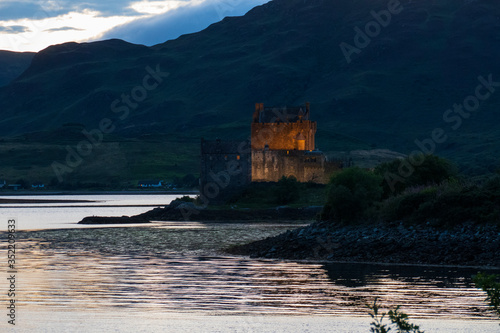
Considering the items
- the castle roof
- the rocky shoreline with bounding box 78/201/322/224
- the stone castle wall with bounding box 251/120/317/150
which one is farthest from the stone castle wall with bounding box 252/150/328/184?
the rocky shoreline with bounding box 78/201/322/224

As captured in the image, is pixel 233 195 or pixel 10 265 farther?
pixel 233 195

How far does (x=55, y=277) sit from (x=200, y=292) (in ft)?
33.6

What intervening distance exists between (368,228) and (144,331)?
29077 mm

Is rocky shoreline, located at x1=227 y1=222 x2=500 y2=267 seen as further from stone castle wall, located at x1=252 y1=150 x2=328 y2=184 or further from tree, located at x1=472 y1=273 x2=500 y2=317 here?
stone castle wall, located at x1=252 y1=150 x2=328 y2=184

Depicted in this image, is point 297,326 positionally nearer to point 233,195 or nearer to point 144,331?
point 144,331

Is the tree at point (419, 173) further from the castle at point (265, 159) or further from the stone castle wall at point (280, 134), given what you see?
the stone castle wall at point (280, 134)

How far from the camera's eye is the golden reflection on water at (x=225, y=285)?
34.2 meters

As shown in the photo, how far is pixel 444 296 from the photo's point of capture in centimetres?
3662

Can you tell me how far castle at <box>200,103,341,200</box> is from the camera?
11400cm

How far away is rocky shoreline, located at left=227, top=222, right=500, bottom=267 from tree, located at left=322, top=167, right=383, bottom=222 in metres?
1.45

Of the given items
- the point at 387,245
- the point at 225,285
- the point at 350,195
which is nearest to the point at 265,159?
the point at 350,195

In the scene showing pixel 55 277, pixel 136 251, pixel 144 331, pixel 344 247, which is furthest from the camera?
pixel 136 251

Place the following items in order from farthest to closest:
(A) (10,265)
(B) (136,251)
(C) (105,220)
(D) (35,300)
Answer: (C) (105,220) → (B) (136,251) → (A) (10,265) → (D) (35,300)

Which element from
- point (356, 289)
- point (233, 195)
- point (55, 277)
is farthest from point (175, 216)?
point (356, 289)
